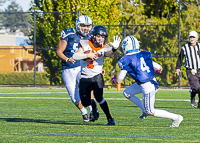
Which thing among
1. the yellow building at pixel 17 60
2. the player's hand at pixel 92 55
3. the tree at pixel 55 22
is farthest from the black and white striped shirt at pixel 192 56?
the yellow building at pixel 17 60

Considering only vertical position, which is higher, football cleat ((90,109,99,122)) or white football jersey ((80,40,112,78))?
white football jersey ((80,40,112,78))

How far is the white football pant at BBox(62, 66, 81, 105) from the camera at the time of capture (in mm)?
7660

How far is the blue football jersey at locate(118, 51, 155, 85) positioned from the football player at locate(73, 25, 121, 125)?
1.44 ft

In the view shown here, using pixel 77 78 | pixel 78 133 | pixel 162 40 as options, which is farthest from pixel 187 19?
pixel 78 133

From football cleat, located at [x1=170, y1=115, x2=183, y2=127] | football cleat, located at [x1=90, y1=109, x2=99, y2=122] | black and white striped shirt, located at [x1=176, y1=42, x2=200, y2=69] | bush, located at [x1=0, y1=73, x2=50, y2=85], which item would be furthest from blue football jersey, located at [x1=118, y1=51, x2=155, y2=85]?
bush, located at [x1=0, y1=73, x2=50, y2=85]

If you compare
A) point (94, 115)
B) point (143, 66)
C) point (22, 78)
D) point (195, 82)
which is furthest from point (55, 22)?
point (143, 66)

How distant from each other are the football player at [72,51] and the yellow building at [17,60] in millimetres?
11486

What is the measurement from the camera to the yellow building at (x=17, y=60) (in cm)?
2021

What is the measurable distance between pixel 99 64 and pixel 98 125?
0.95 m

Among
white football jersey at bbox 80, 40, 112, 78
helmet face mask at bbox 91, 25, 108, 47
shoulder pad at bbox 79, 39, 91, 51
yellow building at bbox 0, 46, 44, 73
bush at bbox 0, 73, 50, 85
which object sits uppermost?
helmet face mask at bbox 91, 25, 108, 47

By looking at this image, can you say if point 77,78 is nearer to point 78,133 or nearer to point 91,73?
point 91,73

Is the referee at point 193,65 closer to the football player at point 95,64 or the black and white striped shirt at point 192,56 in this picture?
the black and white striped shirt at point 192,56

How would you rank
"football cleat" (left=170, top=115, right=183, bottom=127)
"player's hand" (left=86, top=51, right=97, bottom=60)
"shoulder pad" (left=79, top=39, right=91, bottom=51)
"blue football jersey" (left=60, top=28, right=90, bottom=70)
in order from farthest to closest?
1. "blue football jersey" (left=60, top=28, right=90, bottom=70)
2. "shoulder pad" (left=79, top=39, right=91, bottom=51)
3. "player's hand" (left=86, top=51, right=97, bottom=60)
4. "football cleat" (left=170, top=115, right=183, bottom=127)

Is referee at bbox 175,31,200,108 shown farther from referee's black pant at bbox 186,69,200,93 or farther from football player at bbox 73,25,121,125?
football player at bbox 73,25,121,125
